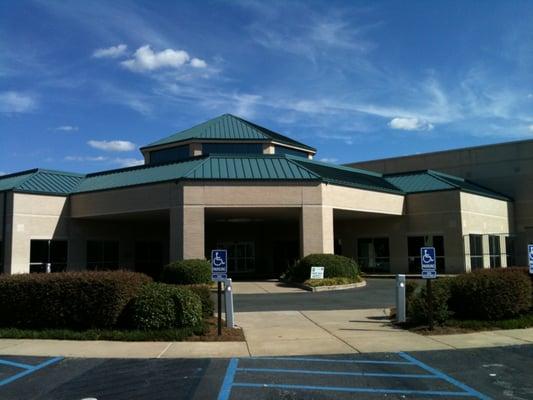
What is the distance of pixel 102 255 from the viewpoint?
35875 mm

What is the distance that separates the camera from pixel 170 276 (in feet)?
83.2

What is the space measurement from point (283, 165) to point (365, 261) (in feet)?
36.4

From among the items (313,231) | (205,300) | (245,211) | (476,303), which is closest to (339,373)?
(205,300)

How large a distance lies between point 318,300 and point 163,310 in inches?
356

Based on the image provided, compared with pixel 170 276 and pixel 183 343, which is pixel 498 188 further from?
pixel 183 343

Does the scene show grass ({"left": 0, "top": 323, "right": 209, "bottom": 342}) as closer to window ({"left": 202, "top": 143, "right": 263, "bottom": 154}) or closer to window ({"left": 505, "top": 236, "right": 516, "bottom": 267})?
window ({"left": 202, "top": 143, "right": 263, "bottom": 154})

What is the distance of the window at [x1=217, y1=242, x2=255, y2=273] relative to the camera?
40.5m

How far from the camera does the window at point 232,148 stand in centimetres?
3694

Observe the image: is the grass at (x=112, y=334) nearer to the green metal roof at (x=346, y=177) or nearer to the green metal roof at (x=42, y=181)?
the green metal roof at (x=346, y=177)

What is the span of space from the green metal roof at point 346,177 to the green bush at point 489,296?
50.7ft

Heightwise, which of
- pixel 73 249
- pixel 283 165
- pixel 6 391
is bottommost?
pixel 6 391

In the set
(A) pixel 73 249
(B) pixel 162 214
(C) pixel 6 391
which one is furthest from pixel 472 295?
(A) pixel 73 249

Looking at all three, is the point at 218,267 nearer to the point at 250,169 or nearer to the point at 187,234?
the point at 187,234

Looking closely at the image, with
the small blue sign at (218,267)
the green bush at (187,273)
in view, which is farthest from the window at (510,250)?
the small blue sign at (218,267)
